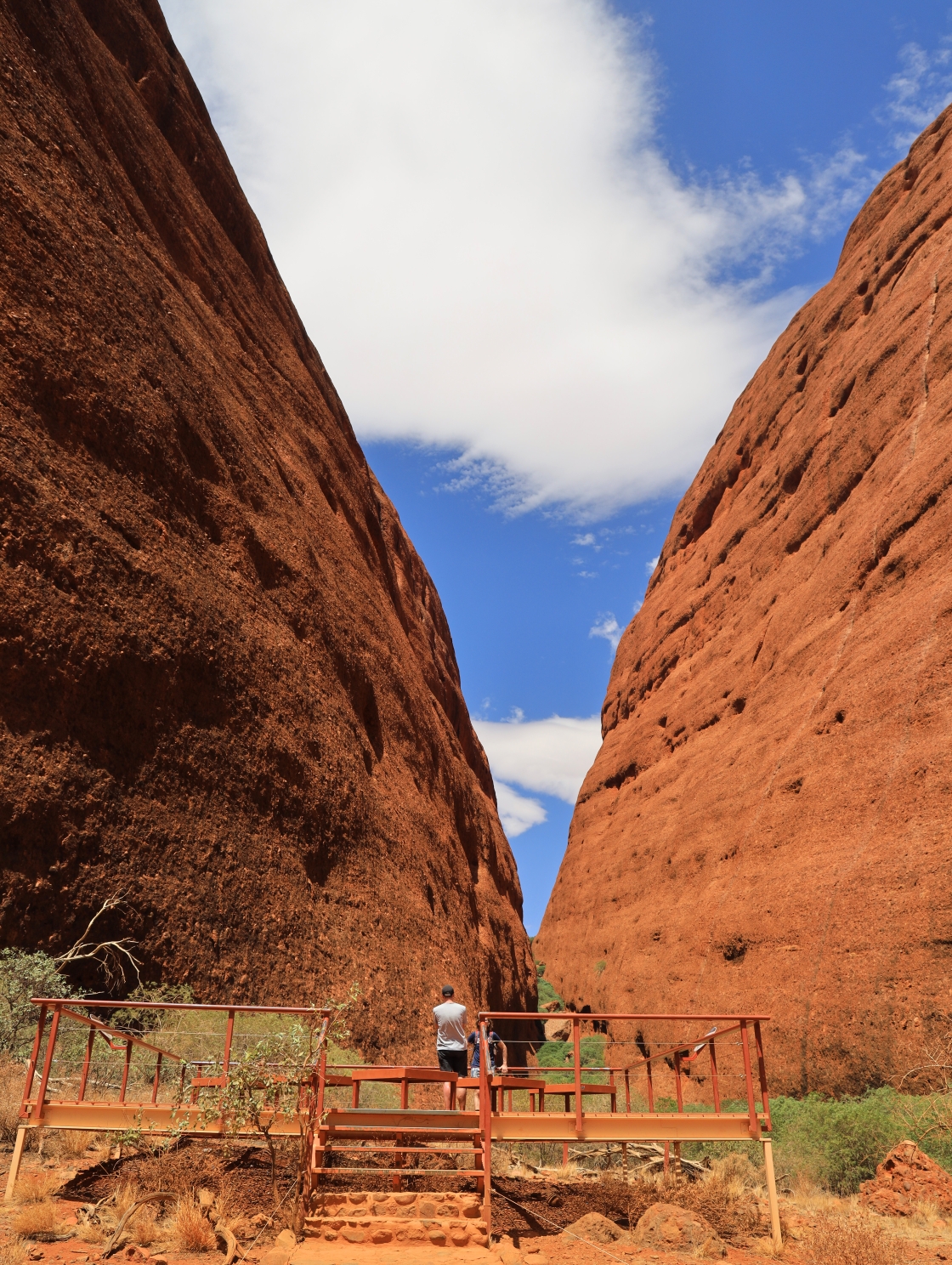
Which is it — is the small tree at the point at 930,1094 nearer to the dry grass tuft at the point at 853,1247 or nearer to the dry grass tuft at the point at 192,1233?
the dry grass tuft at the point at 853,1247

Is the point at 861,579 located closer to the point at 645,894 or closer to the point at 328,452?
the point at 645,894

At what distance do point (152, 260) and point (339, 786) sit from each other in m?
12.3

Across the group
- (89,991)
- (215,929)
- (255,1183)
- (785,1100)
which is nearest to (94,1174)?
(255,1183)

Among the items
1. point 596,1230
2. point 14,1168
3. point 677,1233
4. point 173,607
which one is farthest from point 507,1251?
point 173,607

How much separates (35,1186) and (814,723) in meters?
20.7

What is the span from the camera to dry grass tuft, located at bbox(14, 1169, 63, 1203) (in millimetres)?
6871

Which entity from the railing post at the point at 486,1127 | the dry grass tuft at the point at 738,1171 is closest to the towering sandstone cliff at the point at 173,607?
the railing post at the point at 486,1127

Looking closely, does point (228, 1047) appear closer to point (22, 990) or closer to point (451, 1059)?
point (451, 1059)

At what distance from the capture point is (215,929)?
13570mm

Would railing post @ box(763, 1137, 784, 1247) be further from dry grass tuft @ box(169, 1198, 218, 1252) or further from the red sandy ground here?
dry grass tuft @ box(169, 1198, 218, 1252)

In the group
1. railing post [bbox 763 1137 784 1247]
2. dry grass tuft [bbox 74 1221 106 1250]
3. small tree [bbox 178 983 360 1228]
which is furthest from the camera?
railing post [bbox 763 1137 784 1247]

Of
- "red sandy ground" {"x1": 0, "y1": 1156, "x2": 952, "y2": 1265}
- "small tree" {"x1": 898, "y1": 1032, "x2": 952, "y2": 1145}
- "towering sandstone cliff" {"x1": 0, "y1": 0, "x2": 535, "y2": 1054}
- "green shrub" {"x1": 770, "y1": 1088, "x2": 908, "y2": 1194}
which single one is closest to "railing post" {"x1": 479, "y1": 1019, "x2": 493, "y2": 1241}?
"red sandy ground" {"x1": 0, "y1": 1156, "x2": 952, "y2": 1265}

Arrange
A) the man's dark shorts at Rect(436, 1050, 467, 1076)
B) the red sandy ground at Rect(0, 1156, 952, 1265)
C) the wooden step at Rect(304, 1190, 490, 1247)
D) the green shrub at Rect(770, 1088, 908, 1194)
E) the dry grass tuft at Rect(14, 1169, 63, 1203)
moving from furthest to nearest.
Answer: the green shrub at Rect(770, 1088, 908, 1194)
the man's dark shorts at Rect(436, 1050, 467, 1076)
the dry grass tuft at Rect(14, 1169, 63, 1203)
the wooden step at Rect(304, 1190, 490, 1247)
the red sandy ground at Rect(0, 1156, 952, 1265)

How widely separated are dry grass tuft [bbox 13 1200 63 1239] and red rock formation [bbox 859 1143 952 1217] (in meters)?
8.60
